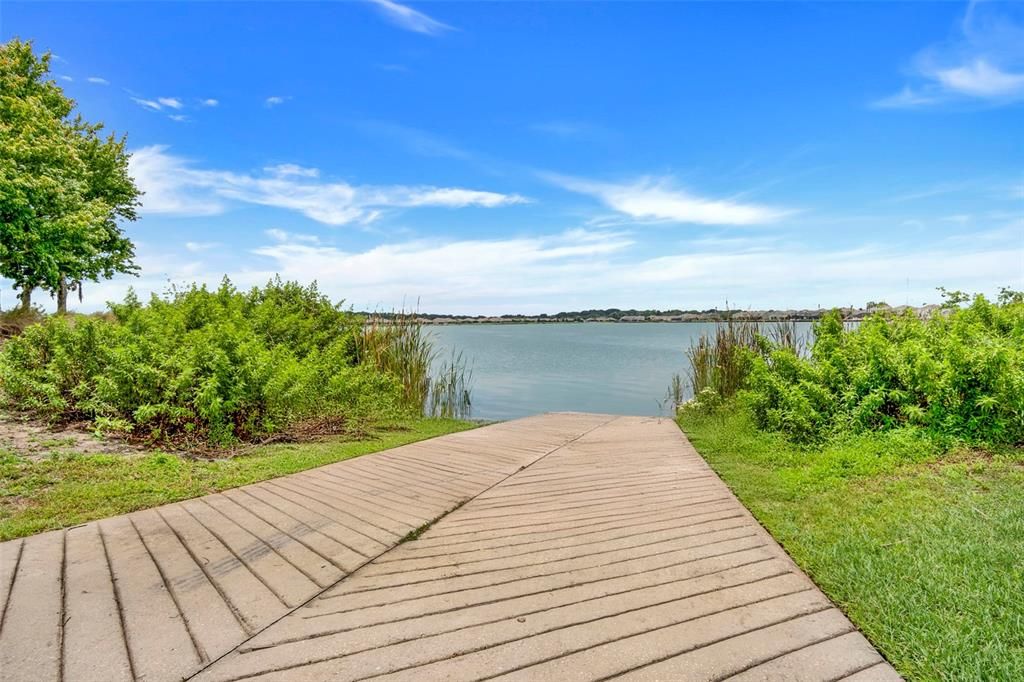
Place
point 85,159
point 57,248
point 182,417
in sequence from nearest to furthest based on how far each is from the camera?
1. point 182,417
2. point 57,248
3. point 85,159

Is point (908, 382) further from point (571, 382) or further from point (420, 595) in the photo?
point (571, 382)

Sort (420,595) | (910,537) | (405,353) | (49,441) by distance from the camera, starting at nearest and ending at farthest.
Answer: (420,595)
(910,537)
(49,441)
(405,353)

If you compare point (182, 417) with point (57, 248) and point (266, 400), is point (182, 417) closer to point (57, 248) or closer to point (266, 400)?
point (266, 400)

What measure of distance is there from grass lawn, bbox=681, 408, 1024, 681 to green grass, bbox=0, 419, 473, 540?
4.06 metres

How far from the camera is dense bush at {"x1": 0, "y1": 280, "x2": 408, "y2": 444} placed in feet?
19.4

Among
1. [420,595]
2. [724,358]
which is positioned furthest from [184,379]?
[724,358]

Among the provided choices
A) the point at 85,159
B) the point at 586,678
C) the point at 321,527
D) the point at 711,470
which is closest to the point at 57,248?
the point at 85,159

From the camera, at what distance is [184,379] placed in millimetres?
5711

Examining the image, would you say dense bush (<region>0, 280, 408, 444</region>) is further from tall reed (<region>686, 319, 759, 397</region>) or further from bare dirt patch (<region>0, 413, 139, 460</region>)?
tall reed (<region>686, 319, 759, 397</region>)

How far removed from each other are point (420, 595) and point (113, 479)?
3.40m

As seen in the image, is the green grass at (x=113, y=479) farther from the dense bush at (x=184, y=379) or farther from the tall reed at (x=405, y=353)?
the tall reed at (x=405, y=353)

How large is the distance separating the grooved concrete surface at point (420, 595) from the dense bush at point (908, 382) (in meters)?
2.50

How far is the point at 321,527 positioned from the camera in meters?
3.49

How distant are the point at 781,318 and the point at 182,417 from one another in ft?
31.1
